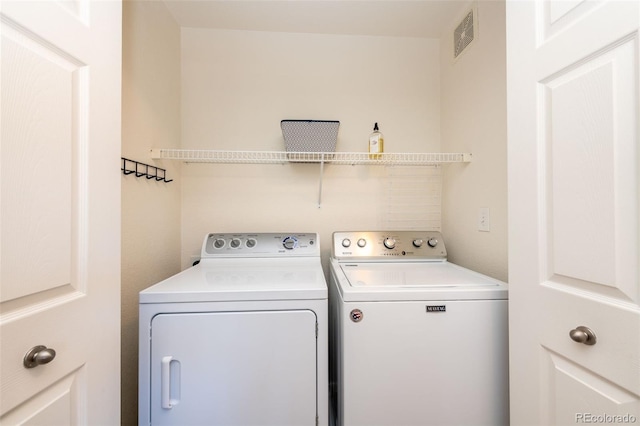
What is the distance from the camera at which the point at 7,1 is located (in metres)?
0.51

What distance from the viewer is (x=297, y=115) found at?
1.87 metres

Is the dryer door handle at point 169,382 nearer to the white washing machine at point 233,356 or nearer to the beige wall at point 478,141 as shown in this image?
the white washing machine at point 233,356

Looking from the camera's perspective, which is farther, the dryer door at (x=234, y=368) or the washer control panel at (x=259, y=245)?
the washer control panel at (x=259, y=245)

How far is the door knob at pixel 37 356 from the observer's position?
55 centimetres

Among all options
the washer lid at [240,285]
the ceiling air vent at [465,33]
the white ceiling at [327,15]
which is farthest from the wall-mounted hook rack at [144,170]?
the ceiling air vent at [465,33]

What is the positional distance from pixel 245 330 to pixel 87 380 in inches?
18.1

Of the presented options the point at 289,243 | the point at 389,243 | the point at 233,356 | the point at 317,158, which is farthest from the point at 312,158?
the point at 233,356

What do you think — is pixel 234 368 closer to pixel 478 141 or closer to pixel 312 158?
pixel 312 158

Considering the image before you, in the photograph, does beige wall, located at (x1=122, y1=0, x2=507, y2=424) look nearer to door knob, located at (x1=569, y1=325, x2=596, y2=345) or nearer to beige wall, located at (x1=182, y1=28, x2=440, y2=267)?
beige wall, located at (x1=182, y1=28, x2=440, y2=267)

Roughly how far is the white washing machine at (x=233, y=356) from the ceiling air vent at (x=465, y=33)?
1.78 metres

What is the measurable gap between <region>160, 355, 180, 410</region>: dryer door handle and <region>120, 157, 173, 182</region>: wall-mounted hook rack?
91 centimetres

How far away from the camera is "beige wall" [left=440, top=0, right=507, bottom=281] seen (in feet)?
4.30

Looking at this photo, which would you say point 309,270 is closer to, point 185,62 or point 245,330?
point 245,330

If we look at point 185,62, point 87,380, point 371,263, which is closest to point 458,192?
point 371,263
